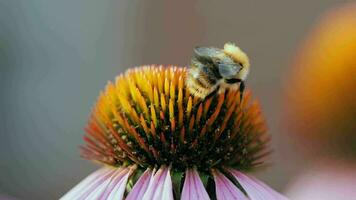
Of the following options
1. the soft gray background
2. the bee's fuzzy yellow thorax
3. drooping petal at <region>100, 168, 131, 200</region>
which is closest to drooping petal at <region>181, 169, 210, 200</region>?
drooping petal at <region>100, 168, 131, 200</region>

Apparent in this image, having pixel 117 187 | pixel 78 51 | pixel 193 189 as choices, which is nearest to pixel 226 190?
pixel 193 189

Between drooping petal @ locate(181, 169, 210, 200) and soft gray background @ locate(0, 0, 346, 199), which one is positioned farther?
soft gray background @ locate(0, 0, 346, 199)

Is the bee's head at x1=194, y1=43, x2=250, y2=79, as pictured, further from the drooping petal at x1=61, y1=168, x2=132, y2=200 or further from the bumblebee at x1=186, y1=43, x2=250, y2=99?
the drooping petal at x1=61, y1=168, x2=132, y2=200

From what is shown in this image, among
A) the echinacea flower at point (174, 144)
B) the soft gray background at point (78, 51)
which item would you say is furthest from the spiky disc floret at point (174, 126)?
the soft gray background at point (78, 51)

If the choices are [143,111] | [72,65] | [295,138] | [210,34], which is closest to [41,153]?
[72,65]

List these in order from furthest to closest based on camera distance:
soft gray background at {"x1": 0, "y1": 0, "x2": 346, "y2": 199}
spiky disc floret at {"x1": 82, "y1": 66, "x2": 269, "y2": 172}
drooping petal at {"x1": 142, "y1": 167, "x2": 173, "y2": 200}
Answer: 1. soft gray background at {"x1": 0, "y1": 0, "x2": 346, "y2": 199}
2. spiky disc floret at {"x1": 82, "y1": 66, "x2": 269, "y2": 172}
3. drooping petal at {"x1": 142, "y1": 167, "x2": 173, "y2": 200}

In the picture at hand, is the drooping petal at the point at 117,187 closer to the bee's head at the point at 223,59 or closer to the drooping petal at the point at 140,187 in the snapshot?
the drooping petal at the point at 140,187

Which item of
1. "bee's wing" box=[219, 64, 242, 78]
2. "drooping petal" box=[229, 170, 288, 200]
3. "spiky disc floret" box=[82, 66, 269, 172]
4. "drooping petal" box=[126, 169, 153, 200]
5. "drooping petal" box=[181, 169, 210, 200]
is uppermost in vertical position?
"bee's wing" box=[219, 64, 242, 78]
